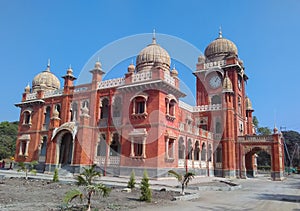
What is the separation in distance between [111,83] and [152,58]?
4.84m

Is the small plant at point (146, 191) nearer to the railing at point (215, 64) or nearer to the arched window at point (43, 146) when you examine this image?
the arched window at point (43, 146)

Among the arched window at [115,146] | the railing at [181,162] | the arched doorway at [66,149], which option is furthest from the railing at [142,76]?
the arched doorway at [66,149]

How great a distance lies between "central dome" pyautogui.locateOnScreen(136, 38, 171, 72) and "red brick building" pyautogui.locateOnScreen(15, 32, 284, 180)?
102mm

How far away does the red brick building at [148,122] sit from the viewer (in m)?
21.3

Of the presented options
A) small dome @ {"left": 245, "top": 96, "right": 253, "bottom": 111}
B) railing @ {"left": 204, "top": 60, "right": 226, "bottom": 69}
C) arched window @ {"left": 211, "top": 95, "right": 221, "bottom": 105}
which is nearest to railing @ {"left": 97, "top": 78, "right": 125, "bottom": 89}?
arched window @ {"left": 211, "top": 95, "right": 221, "bottom": 105}

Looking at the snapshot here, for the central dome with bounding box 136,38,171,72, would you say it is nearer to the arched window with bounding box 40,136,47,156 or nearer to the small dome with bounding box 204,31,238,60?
the small dome with bounding box 204,31,238,60

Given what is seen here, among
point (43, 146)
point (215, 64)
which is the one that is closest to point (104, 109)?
point (43, 146)

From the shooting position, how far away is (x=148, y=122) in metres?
21.1

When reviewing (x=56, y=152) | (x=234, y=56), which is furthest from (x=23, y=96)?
(x=234, y=56)

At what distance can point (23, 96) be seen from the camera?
3167 centimetres

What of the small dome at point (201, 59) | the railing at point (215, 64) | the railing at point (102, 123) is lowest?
the railing at point (102, 123)

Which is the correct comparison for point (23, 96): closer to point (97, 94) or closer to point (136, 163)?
point (97, 94)

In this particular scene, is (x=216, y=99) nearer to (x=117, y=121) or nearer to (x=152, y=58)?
(x=152, y=58)

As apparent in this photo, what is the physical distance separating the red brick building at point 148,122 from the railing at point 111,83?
0.33 ft
